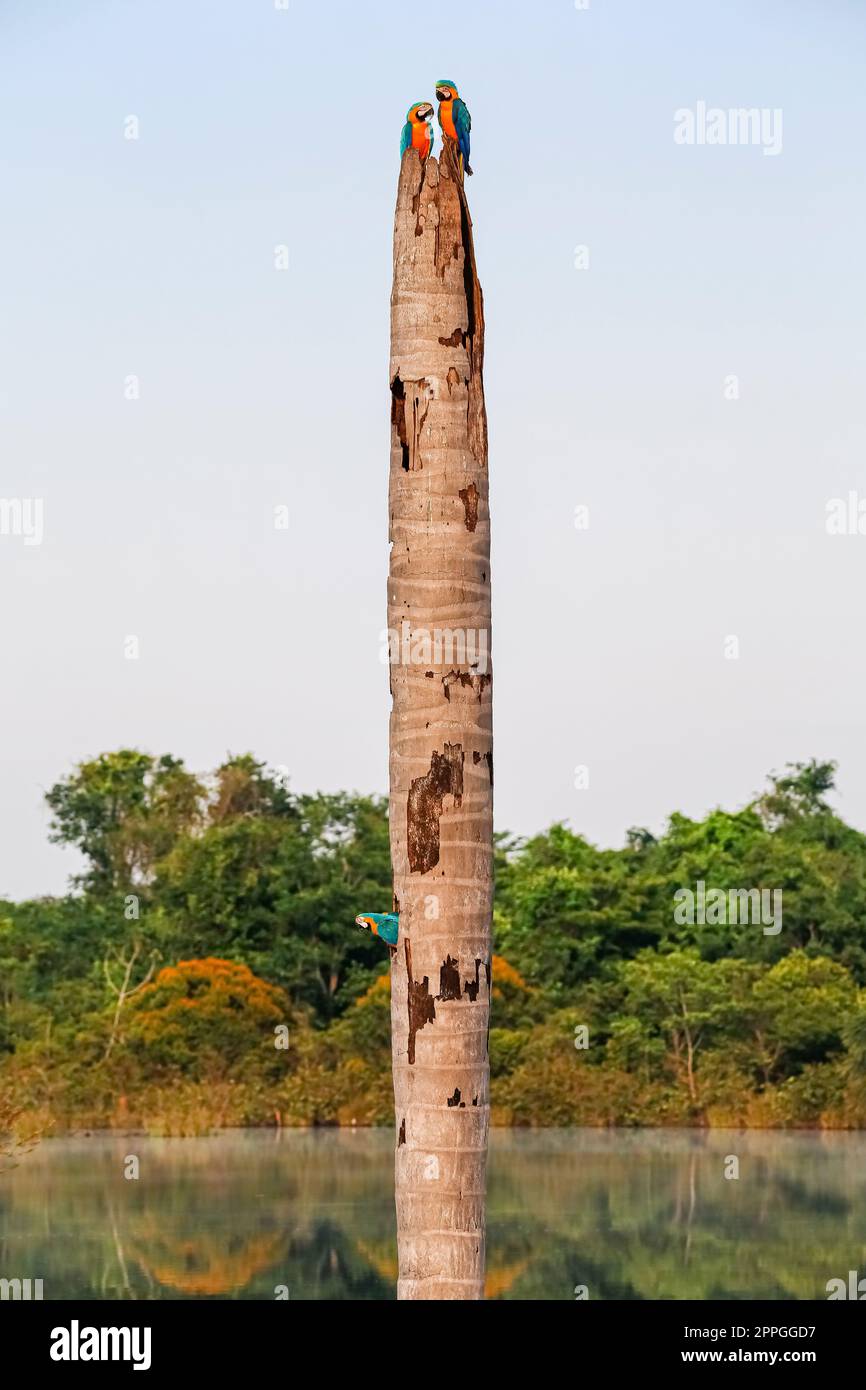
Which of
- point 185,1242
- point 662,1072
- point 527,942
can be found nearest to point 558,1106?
point 662,1072

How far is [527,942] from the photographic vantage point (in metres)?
22.4

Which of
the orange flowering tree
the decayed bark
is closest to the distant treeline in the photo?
the orange flowering tree

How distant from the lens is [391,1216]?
50.3 ft

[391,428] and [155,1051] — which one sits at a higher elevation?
[391,428]

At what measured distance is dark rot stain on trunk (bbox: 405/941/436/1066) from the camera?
5539 mm

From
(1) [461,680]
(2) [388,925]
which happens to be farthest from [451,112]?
(2) [388,925]

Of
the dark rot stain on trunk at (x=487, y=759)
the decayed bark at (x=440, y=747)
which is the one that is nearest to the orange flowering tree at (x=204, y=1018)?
the decayed bark at (x=440, y=747)

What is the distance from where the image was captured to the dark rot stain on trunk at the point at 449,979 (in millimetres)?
5551

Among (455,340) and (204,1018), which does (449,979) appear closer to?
(455,340)

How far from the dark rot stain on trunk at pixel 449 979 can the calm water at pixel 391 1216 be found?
7.57 meters

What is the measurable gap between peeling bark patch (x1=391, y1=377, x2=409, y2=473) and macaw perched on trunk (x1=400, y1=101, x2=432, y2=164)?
71cm

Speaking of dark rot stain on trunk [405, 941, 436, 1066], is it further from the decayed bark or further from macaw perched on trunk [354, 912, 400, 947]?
macaw perched on trunk [354, 912, 400, 947]
